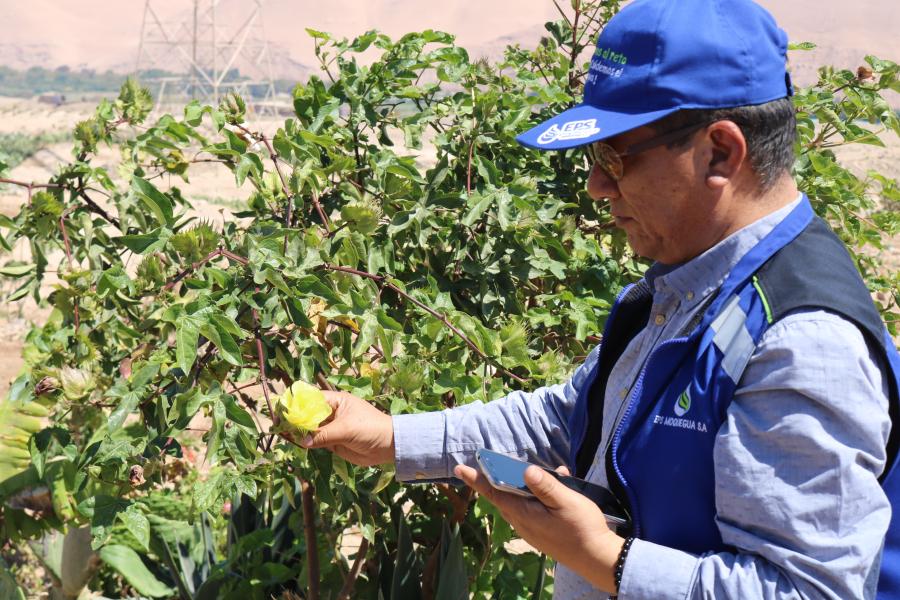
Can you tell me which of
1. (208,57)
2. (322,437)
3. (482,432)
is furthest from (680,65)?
(208,57)

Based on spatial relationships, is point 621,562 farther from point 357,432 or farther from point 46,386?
point 46,386

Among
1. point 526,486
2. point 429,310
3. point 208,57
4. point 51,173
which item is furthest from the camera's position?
point 208,57

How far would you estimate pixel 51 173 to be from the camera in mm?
13359

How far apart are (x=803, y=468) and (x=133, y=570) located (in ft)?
7.75

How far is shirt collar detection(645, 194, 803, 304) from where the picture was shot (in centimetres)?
121

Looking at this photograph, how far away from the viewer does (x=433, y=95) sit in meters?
2.46

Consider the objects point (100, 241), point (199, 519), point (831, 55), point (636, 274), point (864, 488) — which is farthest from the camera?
point (831, 55)

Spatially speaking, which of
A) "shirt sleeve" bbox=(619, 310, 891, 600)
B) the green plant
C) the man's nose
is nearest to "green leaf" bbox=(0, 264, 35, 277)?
the green plant

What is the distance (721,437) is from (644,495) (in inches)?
6.0

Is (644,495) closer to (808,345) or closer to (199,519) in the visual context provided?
(808,345)

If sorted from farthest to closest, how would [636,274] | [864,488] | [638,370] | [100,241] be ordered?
[636,274] → [100,241] → [638,370] → [864,488]

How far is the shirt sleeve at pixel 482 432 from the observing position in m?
1.62

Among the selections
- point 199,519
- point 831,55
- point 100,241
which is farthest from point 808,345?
point 831,55

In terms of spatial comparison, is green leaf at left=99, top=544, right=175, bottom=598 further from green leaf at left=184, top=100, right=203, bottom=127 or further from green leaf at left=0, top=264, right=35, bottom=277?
green leaf at left=184, top=100, right=203, bottom=127
